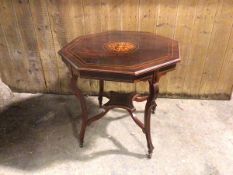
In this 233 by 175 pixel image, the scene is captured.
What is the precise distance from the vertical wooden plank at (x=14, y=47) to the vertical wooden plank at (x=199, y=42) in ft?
5.25

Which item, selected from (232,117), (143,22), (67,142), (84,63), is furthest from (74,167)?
(232,117)

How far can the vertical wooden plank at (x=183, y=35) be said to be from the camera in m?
1.89

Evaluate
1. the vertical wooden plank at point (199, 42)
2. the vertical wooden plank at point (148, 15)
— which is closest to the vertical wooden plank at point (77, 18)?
the vertical wooden plank at point (148, 15)

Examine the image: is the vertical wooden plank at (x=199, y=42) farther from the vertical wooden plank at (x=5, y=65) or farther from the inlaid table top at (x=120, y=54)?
the vertical wooden plank at (x=5, y=65)

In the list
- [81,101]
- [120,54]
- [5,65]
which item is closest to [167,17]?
[120,54]

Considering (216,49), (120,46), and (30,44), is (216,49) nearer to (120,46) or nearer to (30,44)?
(120,46)

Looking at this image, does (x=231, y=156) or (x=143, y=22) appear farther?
(x=143, y=22)

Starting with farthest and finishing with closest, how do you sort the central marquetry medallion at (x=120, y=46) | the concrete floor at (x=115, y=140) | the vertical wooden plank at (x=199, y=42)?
1. the vertical wooden plank at (x=199, y=42)
2. the concrete floor at (x=115, y=140)
3. the central marquetry medallion at (x=120, y=46)

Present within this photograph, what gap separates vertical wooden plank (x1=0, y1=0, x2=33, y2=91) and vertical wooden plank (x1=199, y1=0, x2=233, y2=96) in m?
1.76

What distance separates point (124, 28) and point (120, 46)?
1.77ft

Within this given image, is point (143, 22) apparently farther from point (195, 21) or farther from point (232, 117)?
point (232, 117)

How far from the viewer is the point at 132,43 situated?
1.60m

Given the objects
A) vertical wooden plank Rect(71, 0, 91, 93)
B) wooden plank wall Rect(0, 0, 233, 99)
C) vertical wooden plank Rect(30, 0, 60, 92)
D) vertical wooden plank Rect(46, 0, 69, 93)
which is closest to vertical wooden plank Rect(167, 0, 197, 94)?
wooden plank wall Rect(0, 0, 233, 99)

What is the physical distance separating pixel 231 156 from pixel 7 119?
1917mm
